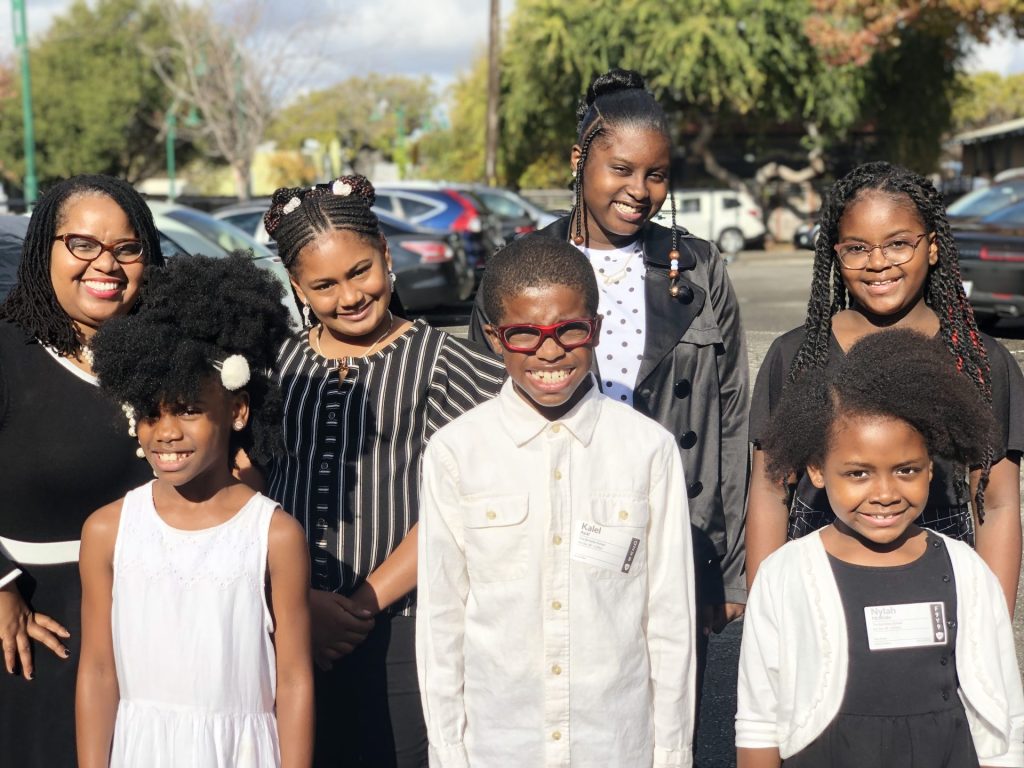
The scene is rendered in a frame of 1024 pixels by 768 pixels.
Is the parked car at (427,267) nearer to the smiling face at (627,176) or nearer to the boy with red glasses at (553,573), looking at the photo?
the smiling face at (627,176)

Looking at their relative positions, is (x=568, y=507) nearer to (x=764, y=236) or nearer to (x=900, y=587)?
(x=900, y=587)

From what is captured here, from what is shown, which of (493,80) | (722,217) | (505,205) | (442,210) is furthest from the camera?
(493,80)

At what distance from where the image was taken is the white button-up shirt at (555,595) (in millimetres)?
2473

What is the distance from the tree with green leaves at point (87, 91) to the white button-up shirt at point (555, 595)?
46.6m

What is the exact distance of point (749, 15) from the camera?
102ft

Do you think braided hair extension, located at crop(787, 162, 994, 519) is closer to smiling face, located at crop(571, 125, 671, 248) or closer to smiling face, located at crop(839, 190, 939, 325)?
smiling face, located at crop(839, 190, 939, 325)

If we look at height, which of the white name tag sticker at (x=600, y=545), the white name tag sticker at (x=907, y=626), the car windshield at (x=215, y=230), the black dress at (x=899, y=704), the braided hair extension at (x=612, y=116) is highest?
the car windshield at (x=215, y=230)

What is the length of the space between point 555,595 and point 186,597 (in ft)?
2.52

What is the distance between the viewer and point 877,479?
8.45 feet

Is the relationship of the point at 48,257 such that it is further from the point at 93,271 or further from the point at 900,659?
the point at 900,659

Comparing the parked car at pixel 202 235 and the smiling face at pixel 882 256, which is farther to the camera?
the parked car at pixel 202 235

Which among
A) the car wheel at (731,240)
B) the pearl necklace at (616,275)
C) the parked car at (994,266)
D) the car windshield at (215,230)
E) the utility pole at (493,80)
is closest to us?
the pearl necklace at (616,275)

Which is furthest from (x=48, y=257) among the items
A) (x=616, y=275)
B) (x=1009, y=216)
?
(x=1009, y=216)

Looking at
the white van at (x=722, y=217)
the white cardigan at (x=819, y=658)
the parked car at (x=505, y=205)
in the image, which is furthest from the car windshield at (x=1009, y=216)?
the white van at (x=722, y=217)
